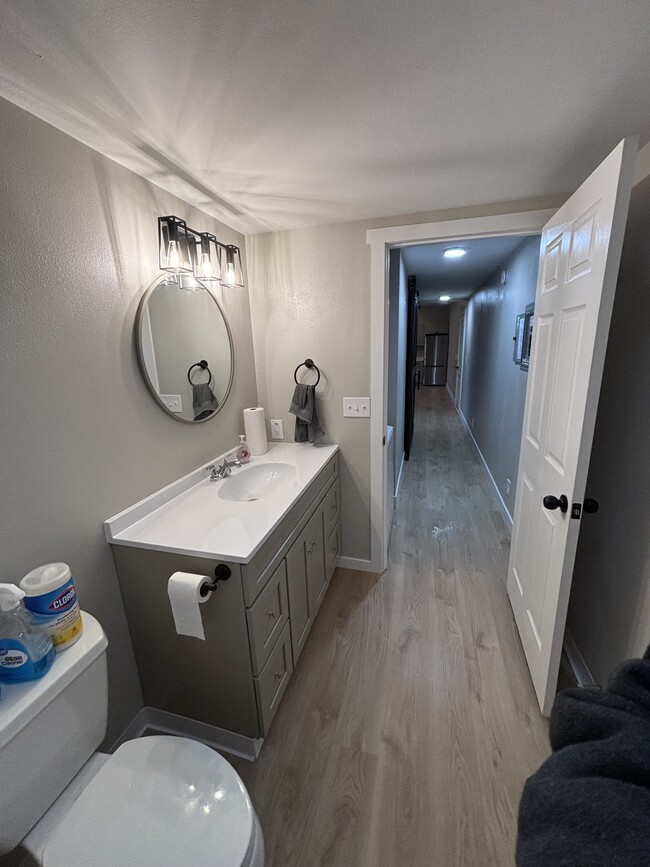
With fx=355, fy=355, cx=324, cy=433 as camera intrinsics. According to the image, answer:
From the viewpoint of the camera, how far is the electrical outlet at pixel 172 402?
1.52 m

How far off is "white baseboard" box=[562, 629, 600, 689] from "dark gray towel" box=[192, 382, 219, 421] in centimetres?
208

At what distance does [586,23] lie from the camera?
0.77 meters

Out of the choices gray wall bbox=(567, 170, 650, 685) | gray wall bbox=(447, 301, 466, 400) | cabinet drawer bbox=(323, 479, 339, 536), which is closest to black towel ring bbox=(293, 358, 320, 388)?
cabinet drawer bbox=(323, 479, 339, 536)

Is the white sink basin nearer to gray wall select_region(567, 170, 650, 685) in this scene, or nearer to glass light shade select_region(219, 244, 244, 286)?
glass light shade select_region(219, 244, 244, 286)

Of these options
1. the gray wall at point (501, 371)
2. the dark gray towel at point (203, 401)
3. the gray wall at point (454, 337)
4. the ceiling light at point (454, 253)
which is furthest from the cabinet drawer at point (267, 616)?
the gray wall at point (454, 337)

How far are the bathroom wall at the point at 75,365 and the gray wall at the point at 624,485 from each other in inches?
71.7

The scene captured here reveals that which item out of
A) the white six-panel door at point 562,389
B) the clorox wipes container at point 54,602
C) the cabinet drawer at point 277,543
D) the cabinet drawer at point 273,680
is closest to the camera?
the clorox wipes container at point 54,602

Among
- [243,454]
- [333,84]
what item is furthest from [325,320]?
[333,84]

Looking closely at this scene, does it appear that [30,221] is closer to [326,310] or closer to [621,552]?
[326,310]

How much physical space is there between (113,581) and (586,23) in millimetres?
2039

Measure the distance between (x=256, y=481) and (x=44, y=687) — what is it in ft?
3.93

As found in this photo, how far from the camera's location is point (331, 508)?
2139 mm

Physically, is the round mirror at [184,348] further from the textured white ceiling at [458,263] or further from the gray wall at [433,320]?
the gray wall at [433,320]

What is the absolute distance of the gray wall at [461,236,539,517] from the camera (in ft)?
8.98
